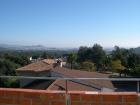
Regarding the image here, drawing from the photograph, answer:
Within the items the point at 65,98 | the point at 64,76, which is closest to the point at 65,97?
the point at 65,98

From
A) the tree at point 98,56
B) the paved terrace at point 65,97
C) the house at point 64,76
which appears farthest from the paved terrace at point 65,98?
the tree at point 98,56

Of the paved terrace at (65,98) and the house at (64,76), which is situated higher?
the paved terrace at (65,98)

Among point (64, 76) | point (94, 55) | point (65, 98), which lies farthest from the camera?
point (94, 55)

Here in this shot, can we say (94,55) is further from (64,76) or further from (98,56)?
(64,76)

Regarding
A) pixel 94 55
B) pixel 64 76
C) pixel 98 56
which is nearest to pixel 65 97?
pixel 64 76

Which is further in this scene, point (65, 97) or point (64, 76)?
point (64, 76)

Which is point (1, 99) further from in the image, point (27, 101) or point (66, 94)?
point (66, 94)

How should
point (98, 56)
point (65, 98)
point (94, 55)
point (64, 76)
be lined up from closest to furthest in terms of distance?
point (65, 98) → point (64, 76) → point (98, 56) → point (94, 55)

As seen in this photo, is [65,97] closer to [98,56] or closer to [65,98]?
[65,98]

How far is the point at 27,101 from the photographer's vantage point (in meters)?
3.26

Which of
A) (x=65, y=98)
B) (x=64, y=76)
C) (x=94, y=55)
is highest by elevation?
(x=94, y=55)

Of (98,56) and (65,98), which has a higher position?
(98,56)

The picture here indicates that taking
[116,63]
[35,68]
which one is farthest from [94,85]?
[116,63]

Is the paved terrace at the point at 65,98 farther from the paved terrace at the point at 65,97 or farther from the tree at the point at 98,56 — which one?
the tree at the point at 98,56
